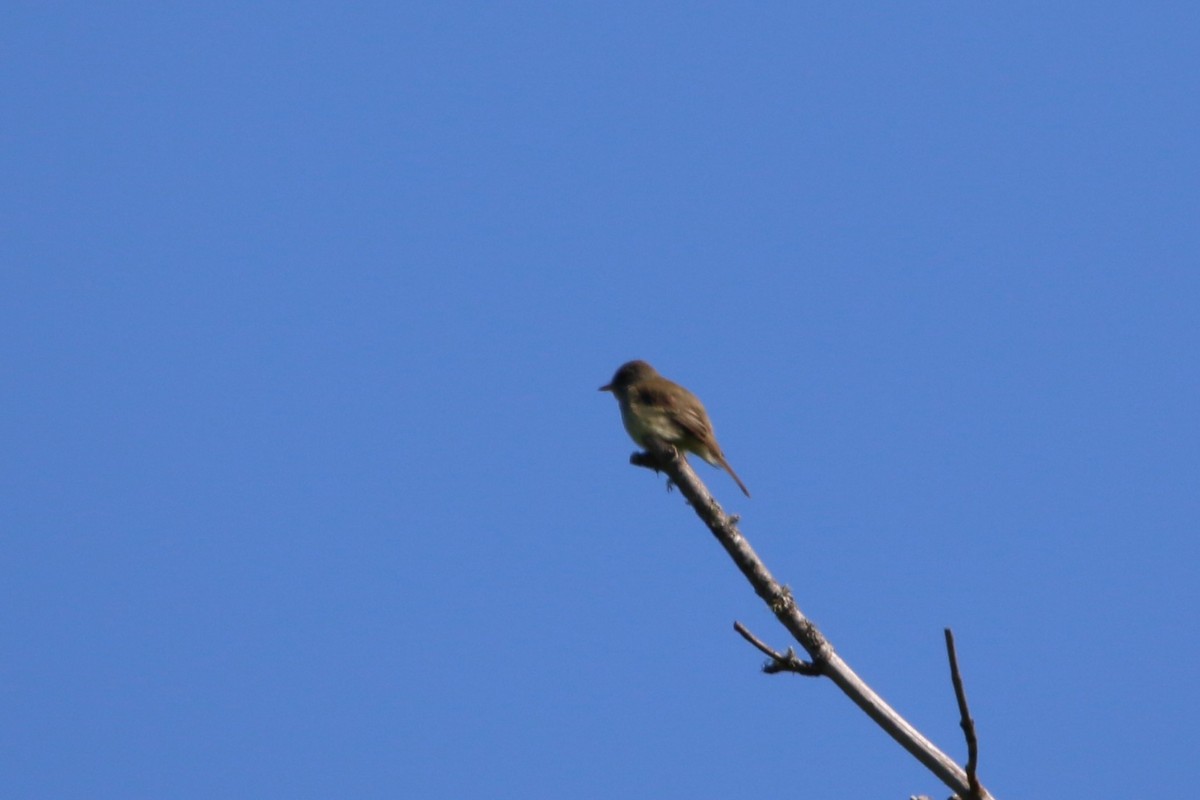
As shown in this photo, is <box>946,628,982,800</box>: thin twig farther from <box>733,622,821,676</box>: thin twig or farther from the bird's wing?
the bird's wing

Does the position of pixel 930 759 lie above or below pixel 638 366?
below

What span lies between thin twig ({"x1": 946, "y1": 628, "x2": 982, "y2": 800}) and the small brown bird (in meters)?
3.95

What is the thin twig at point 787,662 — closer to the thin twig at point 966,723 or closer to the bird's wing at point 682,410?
the thin twig at point 966,723

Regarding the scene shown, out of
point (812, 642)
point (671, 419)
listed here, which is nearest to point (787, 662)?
point (812, 642)

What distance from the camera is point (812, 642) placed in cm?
593

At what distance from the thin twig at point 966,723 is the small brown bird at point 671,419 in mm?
3949

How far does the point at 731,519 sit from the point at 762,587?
37cm

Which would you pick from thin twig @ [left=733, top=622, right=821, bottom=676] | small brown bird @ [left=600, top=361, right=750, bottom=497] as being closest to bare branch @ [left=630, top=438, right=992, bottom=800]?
thin twig @ [left=733, top=622, right=821, bottom=676]

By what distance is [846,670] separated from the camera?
19.3 feet

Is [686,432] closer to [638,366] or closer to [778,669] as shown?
A: [638,366]

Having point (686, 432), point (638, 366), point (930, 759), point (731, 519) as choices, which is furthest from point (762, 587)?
point (638, 366)

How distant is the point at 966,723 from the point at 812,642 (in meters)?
0.98

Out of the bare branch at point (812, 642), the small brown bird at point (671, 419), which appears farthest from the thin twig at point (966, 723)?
the small brown bird at point (671, 419)

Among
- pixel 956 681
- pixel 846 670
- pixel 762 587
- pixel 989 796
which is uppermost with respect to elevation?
pixel 762 587
